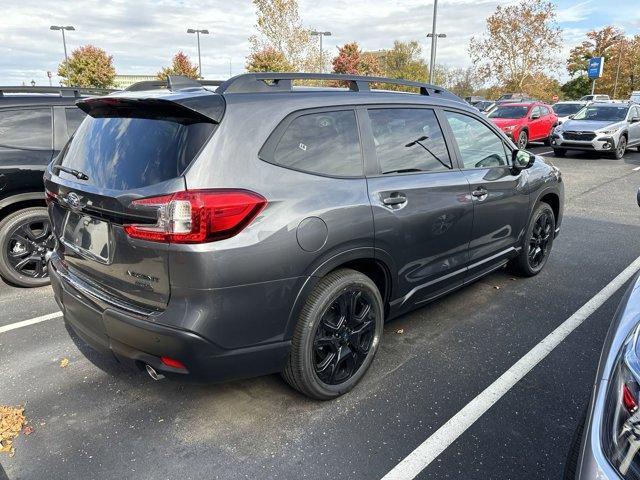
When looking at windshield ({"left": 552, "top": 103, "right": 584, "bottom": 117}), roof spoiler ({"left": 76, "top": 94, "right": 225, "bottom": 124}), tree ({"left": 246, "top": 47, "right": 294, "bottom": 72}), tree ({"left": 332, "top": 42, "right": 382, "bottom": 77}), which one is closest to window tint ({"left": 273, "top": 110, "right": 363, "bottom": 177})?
roof spoiler ({"left": 76, "top": 94, "right": 225, "bottom": 124})

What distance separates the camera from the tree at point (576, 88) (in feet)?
203

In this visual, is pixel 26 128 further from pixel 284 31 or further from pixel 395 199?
pixel 284 31

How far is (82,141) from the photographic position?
2.93 m

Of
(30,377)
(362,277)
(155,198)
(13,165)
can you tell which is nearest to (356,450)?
(362,277)

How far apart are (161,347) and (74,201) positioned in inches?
38.6

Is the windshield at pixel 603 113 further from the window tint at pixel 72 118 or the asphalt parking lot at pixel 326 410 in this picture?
the window tint at pixel 72 118

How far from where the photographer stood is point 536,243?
4922 millimetres

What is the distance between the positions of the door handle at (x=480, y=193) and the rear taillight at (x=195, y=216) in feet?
6.81

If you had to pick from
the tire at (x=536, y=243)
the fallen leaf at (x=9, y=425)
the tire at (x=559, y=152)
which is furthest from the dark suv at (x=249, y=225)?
the tire at (x=559, y=152)

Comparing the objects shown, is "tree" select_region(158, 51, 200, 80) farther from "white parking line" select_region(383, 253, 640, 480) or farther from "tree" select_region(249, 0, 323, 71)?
"white parking line" select_region(383, 253, 640, 480)

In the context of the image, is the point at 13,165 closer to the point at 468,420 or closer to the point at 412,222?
the point at 412,222

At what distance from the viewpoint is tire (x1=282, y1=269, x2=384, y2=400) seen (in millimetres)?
2672

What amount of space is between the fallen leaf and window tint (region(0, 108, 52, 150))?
287 centimetres

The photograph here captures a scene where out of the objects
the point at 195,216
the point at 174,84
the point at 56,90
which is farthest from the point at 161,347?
the point at 56,90
